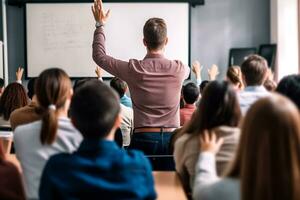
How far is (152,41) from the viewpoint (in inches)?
127

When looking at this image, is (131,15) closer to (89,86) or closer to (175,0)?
(175,0)

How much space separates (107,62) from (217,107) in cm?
134

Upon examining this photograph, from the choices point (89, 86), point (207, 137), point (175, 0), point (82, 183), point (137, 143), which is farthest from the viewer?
point (175, 0)

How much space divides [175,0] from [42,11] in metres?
1.93

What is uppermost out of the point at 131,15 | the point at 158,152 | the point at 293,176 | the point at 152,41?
the point at 131,15

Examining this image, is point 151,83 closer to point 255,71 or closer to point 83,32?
point 255,71

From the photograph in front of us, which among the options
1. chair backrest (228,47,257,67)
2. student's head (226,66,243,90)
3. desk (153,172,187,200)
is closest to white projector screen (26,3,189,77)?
chair backrest (228,47,257,67)

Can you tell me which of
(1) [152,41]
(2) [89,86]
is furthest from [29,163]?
(1) [152,41]

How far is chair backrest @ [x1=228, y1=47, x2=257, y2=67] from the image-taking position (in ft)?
24.3

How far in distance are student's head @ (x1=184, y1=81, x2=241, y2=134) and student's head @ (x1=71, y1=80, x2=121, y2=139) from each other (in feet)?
1.43

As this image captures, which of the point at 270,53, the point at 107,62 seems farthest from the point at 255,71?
the point at 270,53

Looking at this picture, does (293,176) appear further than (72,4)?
No

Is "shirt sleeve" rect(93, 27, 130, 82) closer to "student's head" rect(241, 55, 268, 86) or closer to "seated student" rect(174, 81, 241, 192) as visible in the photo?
"student's head" rect(241, 55, 268, 86)

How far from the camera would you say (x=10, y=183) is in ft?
6.21
